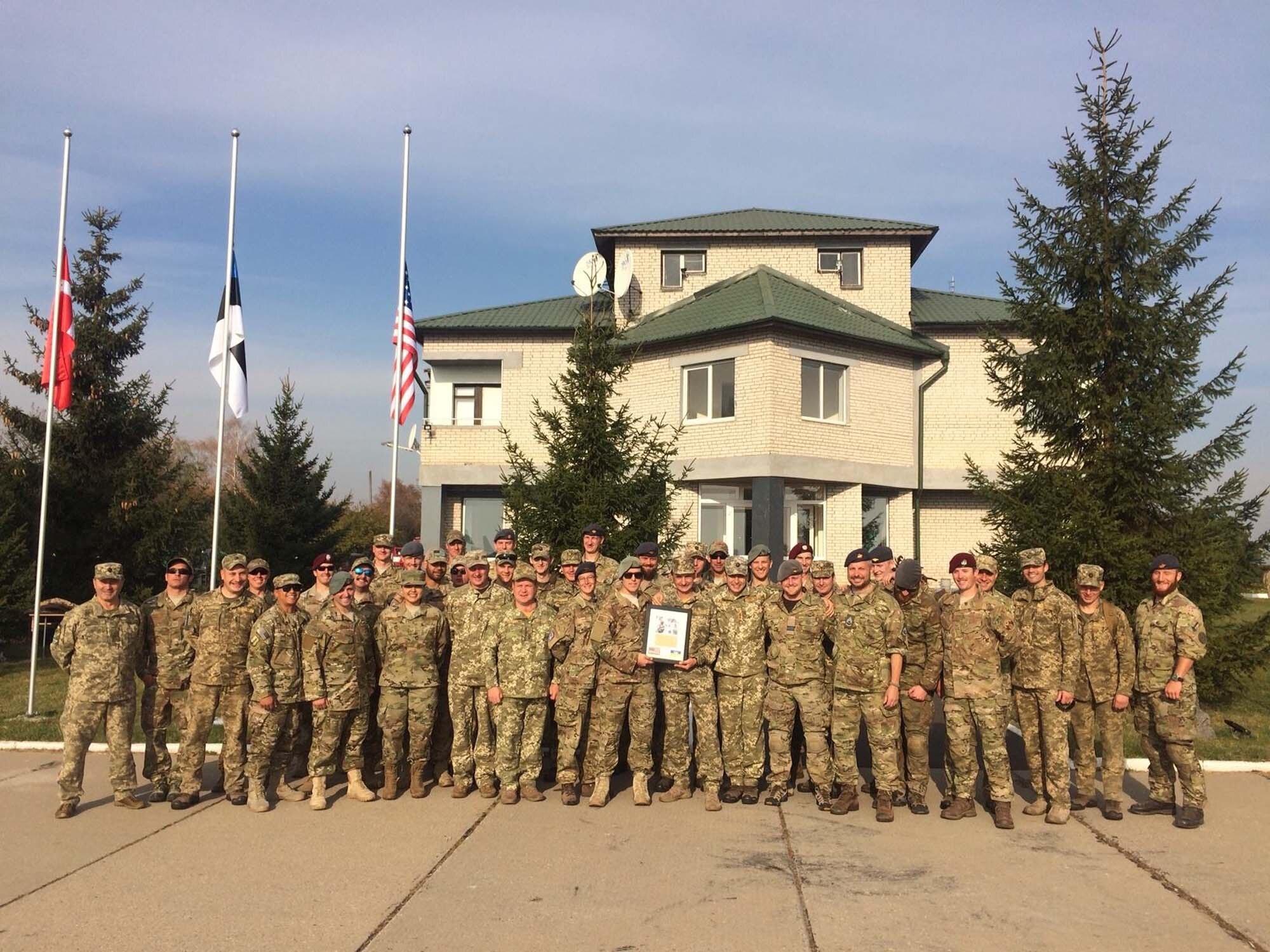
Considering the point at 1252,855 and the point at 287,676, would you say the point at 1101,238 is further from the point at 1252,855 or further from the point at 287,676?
the point at 287,676

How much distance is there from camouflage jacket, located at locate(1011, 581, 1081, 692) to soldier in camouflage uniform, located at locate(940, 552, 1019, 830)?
0.14m

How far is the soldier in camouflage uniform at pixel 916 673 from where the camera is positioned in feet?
26.0

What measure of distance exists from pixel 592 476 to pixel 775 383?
9425mm

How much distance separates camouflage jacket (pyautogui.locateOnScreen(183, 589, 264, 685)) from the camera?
26.0 feet

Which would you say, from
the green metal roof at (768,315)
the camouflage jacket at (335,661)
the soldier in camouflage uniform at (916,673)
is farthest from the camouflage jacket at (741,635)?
the green metal roof at (768,315)

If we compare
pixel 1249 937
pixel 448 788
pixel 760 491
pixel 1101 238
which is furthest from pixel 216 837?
pixel 760 491

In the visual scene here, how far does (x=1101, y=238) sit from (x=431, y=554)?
9631 mm

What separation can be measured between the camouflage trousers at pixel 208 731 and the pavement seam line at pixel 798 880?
4.46 m

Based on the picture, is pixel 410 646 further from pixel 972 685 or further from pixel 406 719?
pixel 972 685

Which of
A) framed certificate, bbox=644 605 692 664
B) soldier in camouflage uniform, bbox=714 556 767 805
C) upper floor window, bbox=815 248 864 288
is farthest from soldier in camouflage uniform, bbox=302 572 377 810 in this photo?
upper floor window, bbox=815 248 864 288

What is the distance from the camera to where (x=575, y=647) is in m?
8.13

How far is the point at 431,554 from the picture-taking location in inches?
401

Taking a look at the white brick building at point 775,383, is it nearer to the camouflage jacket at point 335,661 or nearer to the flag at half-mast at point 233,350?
the flag at half-mast at point 233,350

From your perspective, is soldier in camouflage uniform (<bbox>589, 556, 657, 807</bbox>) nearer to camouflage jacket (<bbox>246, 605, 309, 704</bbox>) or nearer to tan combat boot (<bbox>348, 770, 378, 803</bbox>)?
tan combat boot (<bbox>348, 770, 378, 803</bbox>)
